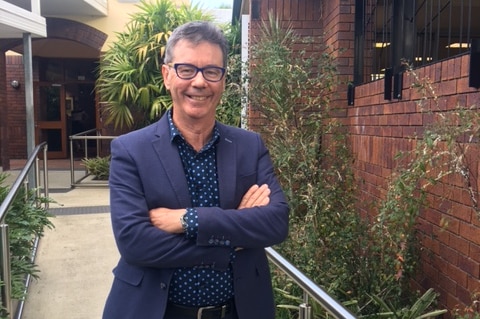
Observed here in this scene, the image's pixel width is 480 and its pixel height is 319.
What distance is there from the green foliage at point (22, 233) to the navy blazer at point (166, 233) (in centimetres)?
221

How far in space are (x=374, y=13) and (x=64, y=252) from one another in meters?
3.76

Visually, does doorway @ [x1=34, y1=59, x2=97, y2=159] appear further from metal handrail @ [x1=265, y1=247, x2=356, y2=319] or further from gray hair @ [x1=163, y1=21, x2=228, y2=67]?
gray hair @ [x1=163, y1=21, x2=228, y2=67]

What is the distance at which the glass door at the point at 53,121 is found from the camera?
1327 cm

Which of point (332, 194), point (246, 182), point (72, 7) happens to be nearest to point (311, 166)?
point (332, 194)

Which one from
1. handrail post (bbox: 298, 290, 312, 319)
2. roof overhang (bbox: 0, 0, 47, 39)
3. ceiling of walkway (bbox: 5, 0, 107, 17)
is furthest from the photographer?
ceiling of walkway (bbox: 5, 0, 107, 17)

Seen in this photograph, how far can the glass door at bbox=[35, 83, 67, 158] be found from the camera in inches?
522

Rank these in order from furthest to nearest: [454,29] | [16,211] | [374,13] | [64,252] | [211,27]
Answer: [454,29], [64,252], [374,13], [16,211], [211,27]

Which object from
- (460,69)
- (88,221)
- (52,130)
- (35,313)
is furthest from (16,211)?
(52,130)

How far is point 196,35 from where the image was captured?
1649mm

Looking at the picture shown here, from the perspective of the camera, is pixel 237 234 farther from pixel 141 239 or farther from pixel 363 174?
pixel 363 174

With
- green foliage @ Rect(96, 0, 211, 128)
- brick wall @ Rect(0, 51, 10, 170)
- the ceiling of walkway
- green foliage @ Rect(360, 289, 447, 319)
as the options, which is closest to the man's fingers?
green foliage @ Rect(360, 289, 447, 319)

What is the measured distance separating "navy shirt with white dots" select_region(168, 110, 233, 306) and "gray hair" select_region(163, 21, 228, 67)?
0.26 meters

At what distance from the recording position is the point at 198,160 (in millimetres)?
1735

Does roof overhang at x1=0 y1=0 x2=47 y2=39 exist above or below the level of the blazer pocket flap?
above
